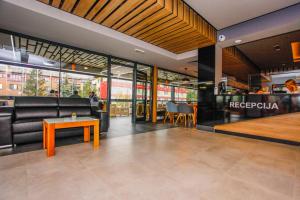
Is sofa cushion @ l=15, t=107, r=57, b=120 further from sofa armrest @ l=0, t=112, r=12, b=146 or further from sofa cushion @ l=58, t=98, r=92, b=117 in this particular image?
sofa armrest @ l=0, t=112, r=12, b=146

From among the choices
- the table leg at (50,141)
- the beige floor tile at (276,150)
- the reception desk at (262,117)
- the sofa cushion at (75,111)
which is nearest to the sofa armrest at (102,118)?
the sofa cushion at (75,111)

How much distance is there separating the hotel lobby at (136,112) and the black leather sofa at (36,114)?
0.02 meters

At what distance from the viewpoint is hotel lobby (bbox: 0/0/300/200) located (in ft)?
5.63

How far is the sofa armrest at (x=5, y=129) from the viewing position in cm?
272

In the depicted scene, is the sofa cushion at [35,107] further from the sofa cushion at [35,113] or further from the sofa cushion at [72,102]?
the sofa cushion at [72,102]

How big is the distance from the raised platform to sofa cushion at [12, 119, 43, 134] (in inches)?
196

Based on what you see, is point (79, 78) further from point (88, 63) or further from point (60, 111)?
point (60, 111)

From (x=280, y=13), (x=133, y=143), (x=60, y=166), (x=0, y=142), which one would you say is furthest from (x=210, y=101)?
(x=0, y=142)

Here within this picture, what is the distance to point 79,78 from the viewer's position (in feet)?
23.0

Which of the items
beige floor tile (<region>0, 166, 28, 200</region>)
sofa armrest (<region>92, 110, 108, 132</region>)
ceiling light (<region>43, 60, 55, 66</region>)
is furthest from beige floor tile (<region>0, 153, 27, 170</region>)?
ceiling light (<region>43, 60, 55, 66</region>)

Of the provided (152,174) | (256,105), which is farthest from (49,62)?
(256,105)

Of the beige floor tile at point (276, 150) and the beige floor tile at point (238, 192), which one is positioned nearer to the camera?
the beige floor tile at point (238, 192)

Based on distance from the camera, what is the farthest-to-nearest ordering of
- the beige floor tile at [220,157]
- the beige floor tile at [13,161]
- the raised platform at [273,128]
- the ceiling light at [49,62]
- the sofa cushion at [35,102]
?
the ceiling light at [49,62]
the sofa cushion at [35,102]
the raised platform at [273,128]
the beige floor tile at [220,157]
the beige floor tile at [13,161]

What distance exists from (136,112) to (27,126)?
4055 millimetres
